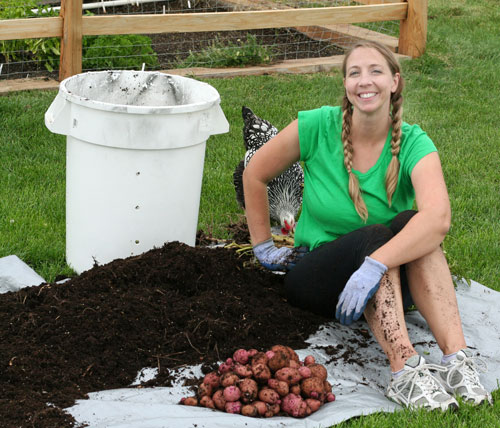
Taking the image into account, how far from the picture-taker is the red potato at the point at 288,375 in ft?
8.15

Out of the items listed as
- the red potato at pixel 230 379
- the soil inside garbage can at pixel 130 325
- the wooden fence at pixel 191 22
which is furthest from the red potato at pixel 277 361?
the wooden fence at pixel 191 22

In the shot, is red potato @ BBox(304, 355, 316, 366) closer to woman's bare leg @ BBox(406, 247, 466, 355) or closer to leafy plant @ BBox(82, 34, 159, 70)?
woman's bare leg @ BBox(406, 247, 466, 355)

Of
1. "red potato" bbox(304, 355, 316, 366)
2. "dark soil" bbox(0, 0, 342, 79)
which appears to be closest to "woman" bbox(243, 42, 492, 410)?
"red potato" bbox(304, 355, 316, 366)

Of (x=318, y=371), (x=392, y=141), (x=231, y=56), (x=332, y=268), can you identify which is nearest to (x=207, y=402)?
(x=318, y=371)

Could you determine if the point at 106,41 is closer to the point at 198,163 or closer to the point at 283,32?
the point at 283,32

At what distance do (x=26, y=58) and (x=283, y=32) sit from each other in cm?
276

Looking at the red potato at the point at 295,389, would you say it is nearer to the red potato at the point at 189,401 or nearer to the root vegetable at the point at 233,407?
the root vegetable at the point at 233,407

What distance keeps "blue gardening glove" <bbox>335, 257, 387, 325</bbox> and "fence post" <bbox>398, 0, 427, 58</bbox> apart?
5.18m

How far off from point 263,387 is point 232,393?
117 mm

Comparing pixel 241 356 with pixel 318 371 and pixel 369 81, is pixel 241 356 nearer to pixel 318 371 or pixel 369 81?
pixel 318 371

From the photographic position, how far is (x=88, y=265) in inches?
141

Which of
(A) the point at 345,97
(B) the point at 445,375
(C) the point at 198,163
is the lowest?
(B) the point at 445,375

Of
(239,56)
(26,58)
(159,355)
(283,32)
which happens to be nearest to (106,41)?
(26,58)

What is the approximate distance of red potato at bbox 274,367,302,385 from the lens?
2.48 metres
